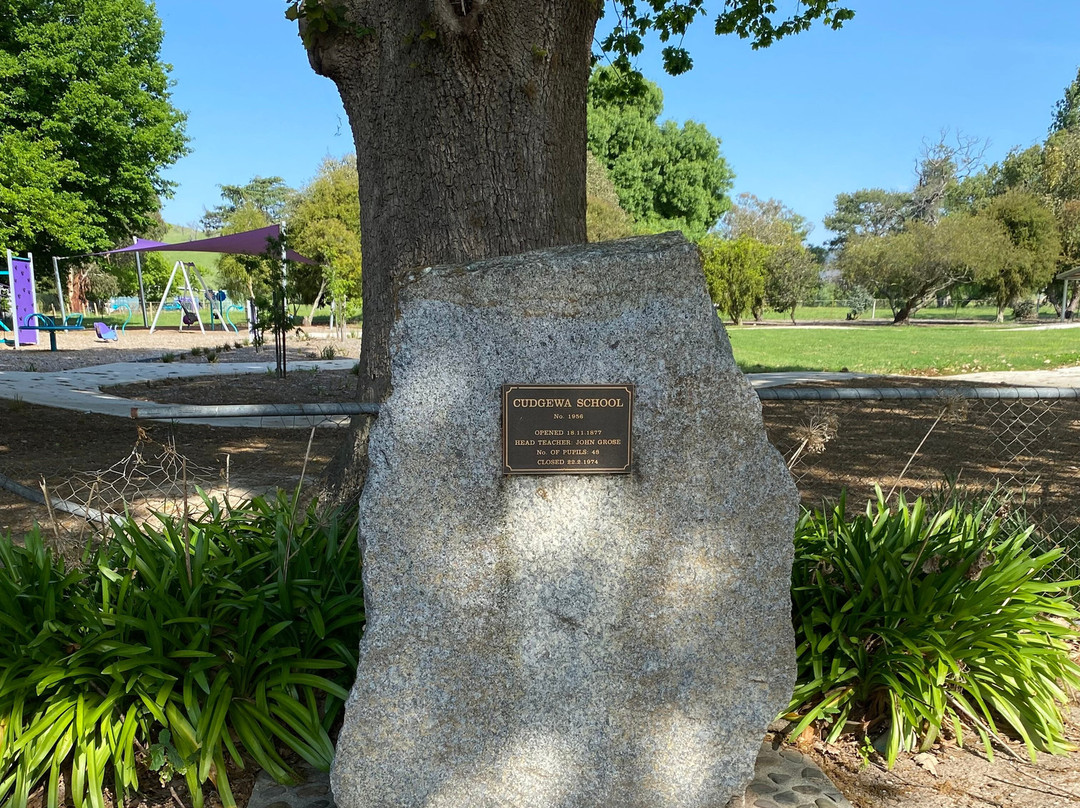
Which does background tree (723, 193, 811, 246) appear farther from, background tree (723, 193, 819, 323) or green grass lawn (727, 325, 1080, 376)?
green grass lawn (727, 325, 1080, 376)

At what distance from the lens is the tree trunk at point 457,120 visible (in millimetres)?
4176

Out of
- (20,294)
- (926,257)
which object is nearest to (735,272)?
(926,257)

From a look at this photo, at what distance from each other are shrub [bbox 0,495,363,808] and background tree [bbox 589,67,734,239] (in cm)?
4592

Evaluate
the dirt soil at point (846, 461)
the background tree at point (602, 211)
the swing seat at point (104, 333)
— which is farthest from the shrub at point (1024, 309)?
the swing seat at point (104, 333)

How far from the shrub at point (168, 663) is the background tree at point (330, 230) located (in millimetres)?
27026

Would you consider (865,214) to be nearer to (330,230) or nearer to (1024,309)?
(1024,309)

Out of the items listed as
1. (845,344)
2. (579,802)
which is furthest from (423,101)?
(845,344)

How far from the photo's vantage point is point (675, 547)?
2.58m

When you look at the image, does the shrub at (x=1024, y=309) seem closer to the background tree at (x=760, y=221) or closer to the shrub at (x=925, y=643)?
→ the background tree at (x=760, y=221)

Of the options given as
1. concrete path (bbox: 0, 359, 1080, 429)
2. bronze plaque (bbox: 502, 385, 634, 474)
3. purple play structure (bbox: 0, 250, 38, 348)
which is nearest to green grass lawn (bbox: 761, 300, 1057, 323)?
concrete path (bbox: 0, 359, 1080, 429)

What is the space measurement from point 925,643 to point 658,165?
163 feet

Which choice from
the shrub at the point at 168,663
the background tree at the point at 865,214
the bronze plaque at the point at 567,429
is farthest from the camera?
the background tree at the point at 865,214

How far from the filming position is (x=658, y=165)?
4975 centimetres

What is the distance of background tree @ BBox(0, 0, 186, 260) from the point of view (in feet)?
93.7
